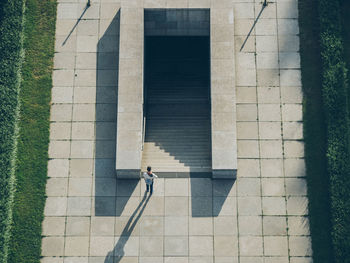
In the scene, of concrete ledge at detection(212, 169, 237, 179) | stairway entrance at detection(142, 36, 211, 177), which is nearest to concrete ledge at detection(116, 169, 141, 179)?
stairway entrance at detection(142, 36, 211, 177)

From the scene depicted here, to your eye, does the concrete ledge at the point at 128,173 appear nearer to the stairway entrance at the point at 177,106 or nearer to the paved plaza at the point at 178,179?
the paved plaza at the point at 178,179

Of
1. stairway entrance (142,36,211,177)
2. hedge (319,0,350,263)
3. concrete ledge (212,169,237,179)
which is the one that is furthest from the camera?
stairway entrance (142,36,211,177)

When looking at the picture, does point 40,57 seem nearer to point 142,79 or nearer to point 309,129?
point 142,79

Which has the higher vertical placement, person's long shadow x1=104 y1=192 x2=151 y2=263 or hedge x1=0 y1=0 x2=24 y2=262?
hedge x1=0 y1=0 x2=24 y2=262

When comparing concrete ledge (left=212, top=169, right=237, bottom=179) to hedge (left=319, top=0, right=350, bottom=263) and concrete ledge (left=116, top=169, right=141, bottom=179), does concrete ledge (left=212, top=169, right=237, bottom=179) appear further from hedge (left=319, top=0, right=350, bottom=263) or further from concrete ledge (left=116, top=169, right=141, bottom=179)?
hedge (left=319, top=0, right=350, bottom=263)

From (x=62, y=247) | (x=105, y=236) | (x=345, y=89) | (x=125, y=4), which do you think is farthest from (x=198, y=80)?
(x=62, y=247)

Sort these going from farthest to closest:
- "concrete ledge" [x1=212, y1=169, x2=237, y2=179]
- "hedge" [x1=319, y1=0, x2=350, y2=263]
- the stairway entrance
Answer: the stairway entrance
"concrete ledge" [x1=212, y1=169, x2=237, y2=179]
"hedge" [x1=319, y1=0, x2=350, y2=263]
